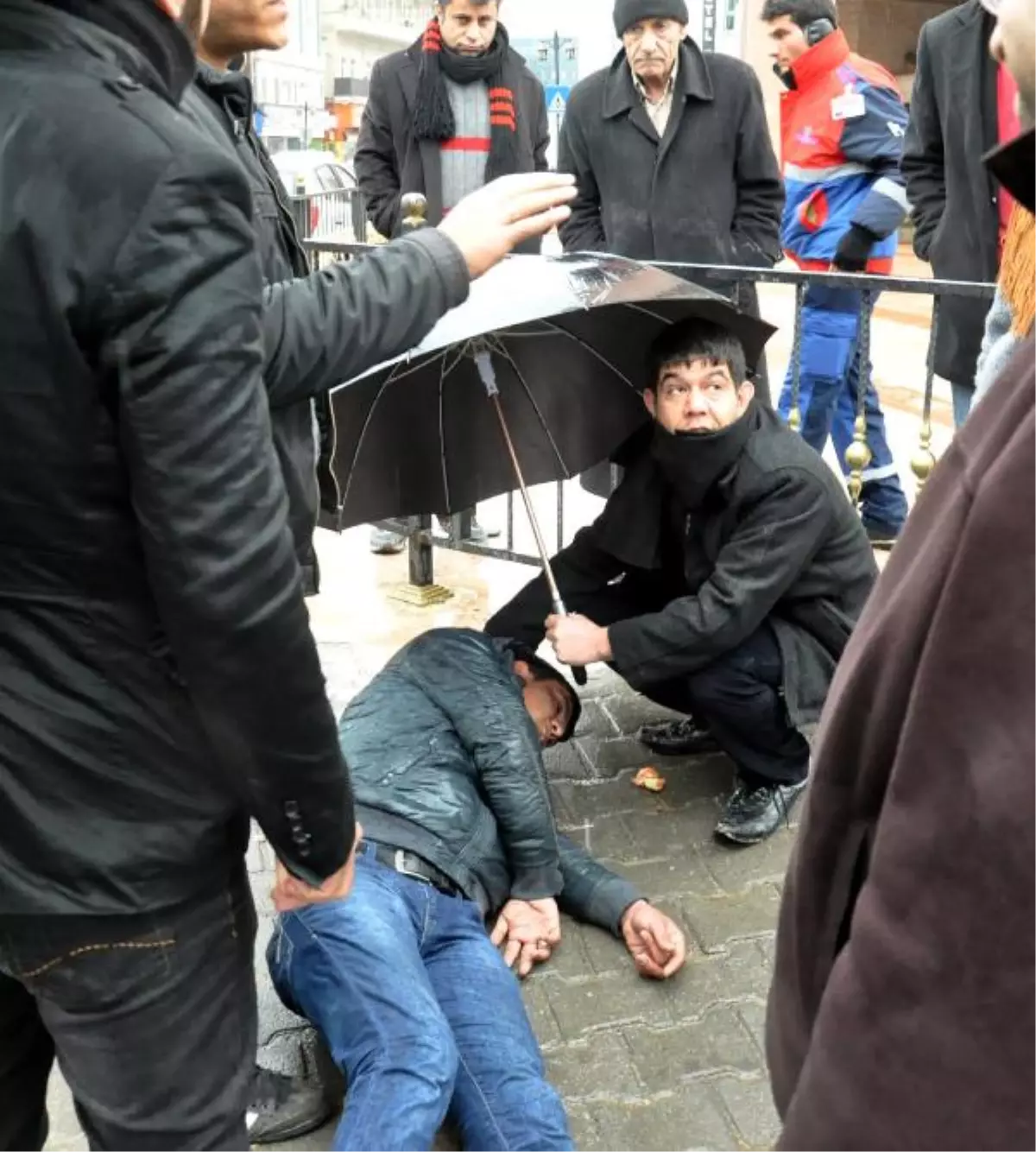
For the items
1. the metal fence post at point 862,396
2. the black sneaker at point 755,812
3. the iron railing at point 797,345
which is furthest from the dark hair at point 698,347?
the black sneaker at point 755,812

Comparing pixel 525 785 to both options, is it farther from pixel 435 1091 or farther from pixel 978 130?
pixel 978 130

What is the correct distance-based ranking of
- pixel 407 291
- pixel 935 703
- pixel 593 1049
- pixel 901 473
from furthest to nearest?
pixel 901 473
pixel 593 1049
pixel 407 291
pixel 935 703

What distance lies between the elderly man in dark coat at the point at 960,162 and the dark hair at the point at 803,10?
0.93m

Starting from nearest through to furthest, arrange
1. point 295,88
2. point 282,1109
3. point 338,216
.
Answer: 1. point 282,1109
2. point 338,216
3. point 295,88

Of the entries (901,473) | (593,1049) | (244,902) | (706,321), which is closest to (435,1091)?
(593,1049)

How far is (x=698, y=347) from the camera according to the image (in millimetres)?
3129

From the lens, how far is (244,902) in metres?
1.60

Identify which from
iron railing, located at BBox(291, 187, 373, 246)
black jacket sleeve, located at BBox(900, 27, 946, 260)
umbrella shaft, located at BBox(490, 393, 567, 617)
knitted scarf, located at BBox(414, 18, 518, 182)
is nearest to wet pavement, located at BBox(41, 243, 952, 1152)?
umbrella shaft, located at BBox(490, 393, 567, 617)

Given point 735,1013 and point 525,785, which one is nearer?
point 735,1013

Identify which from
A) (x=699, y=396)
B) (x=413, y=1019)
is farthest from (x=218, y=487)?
(x=699, y=396)

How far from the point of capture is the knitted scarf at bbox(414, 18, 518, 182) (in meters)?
5.07

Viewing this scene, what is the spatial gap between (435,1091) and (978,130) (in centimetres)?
355

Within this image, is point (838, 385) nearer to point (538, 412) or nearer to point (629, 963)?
point (538, 412)

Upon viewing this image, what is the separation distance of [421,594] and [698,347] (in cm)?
202
